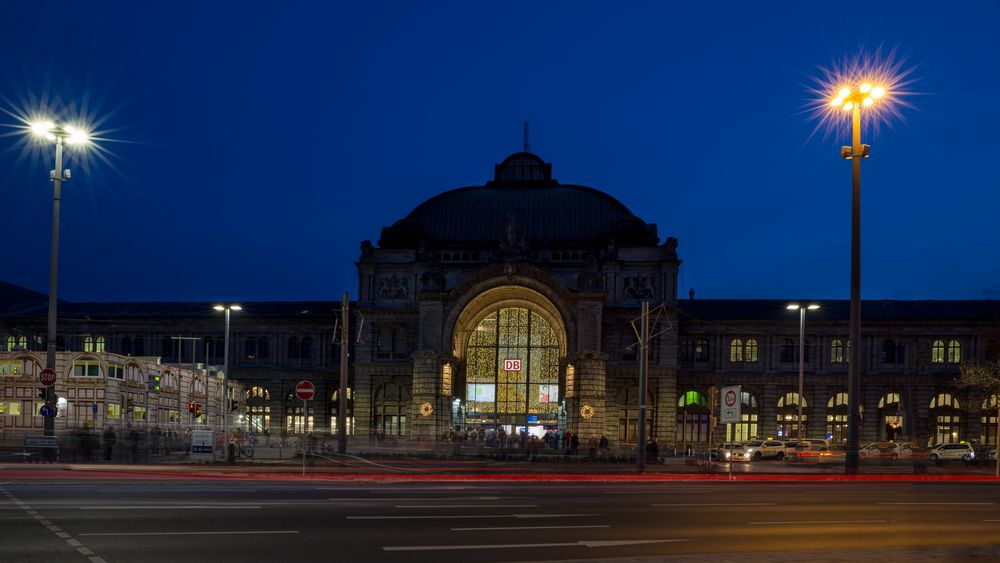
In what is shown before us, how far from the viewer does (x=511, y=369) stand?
81250 mm

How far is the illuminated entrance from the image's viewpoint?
8100 centimetres

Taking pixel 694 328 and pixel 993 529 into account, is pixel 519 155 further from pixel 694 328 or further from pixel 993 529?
pixel 993 529

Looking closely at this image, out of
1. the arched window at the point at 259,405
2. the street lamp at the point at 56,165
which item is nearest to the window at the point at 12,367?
the street lamp at the point at 56,165

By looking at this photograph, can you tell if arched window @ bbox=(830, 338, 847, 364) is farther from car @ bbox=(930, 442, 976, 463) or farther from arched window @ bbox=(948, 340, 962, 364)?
car @ bbox=(930, 442, 976, 463)

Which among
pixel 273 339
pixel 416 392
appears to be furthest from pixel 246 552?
pixel 273 339

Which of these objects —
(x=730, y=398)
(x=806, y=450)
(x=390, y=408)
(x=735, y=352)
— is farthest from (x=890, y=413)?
(x=730, y=398)

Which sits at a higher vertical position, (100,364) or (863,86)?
(863,86)

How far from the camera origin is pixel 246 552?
1528 centimetres

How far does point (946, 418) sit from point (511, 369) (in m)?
37.2

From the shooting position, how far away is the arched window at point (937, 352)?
8175 cm

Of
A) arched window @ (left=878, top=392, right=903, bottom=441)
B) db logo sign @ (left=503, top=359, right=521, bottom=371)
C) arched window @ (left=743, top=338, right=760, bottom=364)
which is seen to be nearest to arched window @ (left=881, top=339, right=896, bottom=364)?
arched window @ (left=878, top=392, right=903, bottom=441)

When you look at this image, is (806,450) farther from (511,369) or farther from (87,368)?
(87,368)

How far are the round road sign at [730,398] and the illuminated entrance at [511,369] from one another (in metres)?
45.8

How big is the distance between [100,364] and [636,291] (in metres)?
43.1
